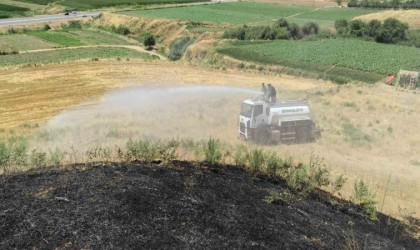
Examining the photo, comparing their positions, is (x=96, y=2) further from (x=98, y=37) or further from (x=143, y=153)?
(x=143, y=153)

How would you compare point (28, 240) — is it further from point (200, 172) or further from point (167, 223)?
point (200, 172)

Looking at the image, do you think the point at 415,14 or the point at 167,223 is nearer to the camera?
the point at 167,223

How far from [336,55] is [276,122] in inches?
1341

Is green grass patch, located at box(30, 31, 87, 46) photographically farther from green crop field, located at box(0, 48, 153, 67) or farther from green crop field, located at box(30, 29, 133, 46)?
green crop field, located at box(0, 48, 153, 67)

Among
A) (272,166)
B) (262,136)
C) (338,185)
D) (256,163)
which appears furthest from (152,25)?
(338,185)

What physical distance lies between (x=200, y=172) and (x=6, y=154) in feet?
22.8

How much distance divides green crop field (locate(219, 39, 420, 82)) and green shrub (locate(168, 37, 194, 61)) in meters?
5.98

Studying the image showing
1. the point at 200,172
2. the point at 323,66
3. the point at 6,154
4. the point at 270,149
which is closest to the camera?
the point at 200,172

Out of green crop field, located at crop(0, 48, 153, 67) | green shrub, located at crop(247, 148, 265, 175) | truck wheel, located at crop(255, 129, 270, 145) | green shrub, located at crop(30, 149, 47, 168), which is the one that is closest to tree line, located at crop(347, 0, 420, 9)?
green crop field, located at crop(0, 48, 153, 67)

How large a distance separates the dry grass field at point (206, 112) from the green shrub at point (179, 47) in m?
14.2

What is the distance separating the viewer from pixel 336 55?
5294 cm

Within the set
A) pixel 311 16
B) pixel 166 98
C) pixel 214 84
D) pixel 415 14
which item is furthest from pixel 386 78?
pixel 311 16

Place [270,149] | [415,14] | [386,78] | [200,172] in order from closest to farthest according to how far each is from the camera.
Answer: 1. [200,172]
2. [270,149]
3. [386,78]
4. [415,14]

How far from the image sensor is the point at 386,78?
143 feet
